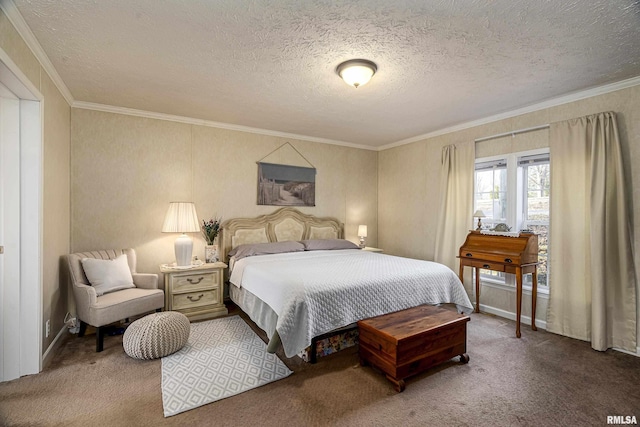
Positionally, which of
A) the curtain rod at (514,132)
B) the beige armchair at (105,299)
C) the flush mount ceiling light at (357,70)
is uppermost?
the flush mount ceiling light at (357,70)

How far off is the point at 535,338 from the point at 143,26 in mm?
4480

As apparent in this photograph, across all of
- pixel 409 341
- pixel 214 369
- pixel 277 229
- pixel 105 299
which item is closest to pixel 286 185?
pixel 277 229

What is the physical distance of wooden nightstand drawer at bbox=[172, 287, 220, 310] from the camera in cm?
354

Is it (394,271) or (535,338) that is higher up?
(394,271)

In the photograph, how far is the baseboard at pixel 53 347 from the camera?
252 cm

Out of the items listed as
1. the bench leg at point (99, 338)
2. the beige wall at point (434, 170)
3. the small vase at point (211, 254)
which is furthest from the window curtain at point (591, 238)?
the bench leg at point (99, 338)

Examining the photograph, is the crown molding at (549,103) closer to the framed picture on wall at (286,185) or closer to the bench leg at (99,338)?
the framed picture on wall at (286,185)

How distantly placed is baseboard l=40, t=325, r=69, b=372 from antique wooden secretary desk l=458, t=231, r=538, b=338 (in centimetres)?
438

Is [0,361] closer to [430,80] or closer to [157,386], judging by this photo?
[157,386]

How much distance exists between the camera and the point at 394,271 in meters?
3.07

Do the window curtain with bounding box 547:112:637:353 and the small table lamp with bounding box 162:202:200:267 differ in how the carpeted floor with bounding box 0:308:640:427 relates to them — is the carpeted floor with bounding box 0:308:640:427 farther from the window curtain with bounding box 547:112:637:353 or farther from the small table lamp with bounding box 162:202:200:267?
the small table lamp with bounding box 162:202:200:267

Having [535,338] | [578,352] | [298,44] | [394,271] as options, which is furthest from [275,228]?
[578,352]

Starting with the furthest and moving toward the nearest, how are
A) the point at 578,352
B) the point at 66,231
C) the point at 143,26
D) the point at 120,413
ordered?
the point at 66,231, the point at 578,352, the point at 143,26, the point at 120,413

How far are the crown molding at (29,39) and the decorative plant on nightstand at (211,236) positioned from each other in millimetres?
2097
